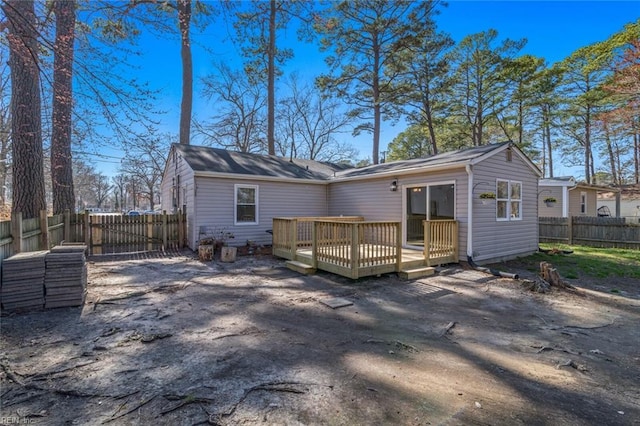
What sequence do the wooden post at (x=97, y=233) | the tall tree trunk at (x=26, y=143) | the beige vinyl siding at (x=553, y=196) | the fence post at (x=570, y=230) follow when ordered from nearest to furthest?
the tall tree trunk at (x=26, y=143) < the wooden post at (x=97, y=233) < the fence post at (x=570, y=230) < the beige vinyl siding at (x=553, y=196)

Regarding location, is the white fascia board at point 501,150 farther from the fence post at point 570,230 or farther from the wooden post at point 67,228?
the wooden post at point 67,228

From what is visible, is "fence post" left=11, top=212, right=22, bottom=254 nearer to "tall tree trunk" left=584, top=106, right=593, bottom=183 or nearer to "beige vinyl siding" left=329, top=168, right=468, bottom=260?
"beige vinyl siding" left=329, top=168, right=468, bottom=260

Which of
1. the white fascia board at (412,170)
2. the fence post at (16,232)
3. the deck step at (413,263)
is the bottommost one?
the deck step at (413,263)

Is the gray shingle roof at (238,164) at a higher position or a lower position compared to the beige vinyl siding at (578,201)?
higher

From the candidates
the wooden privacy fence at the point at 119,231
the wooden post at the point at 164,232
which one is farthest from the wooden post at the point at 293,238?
the wooden post at the point at 164,232

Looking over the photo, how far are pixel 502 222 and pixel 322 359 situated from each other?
7.58m

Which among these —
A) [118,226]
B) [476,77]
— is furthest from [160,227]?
[476,77]

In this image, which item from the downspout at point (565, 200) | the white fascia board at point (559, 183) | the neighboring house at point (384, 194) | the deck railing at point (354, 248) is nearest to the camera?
the deck railing at point (354, 248)

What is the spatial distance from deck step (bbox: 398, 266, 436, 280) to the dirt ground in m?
0.96

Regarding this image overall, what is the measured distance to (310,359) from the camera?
3014 mm

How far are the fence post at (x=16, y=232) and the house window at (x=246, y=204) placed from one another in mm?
5541

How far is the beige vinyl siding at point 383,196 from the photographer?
25.5 ft

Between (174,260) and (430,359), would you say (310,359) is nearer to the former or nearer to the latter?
(430,359)

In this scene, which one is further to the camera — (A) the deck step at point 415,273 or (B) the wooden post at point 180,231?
(B) the wooden post at point 180,231
